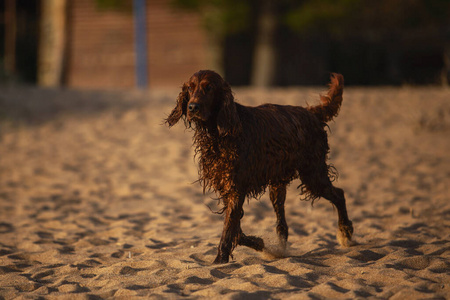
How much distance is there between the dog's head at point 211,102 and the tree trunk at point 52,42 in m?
14.9

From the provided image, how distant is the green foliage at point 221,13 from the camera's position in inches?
653

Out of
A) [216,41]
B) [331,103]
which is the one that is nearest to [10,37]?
[216,41]

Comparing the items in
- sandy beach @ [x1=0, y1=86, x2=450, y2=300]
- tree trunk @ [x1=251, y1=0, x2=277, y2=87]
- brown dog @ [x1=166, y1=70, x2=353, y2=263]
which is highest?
tree trunk @ [x1=251, y1=0, x2=277, y2=87]

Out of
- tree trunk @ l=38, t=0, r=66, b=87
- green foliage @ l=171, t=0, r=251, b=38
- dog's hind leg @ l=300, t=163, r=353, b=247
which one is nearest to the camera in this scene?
dog's hind leg @ l=300, t=163, r=353, b=247

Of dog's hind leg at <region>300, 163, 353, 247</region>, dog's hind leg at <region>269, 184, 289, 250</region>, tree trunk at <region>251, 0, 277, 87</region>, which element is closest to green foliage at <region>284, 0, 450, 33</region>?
tree trunk at <region>251, 0, 277, 87</region>

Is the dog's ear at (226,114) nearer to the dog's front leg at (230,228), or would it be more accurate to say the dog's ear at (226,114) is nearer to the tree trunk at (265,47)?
the dog's front leg at (230,228)

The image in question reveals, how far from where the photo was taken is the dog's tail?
17.0 feet

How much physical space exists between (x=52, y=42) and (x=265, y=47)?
7.53 metres

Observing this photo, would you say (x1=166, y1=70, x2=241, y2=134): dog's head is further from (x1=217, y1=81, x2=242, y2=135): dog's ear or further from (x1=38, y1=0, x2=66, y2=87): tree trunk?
(x1=38, y1=0, x2=66, y2=87): tree trunk

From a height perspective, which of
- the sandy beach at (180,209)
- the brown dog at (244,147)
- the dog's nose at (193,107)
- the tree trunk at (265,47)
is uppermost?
the tree trunk at (265,47)

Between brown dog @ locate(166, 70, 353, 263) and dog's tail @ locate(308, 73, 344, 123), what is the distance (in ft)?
0.68

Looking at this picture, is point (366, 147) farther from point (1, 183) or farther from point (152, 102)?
point (1, 183)

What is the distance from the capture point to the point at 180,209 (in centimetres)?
737

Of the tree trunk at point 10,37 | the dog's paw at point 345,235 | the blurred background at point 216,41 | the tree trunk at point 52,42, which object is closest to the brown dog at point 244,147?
the dog's paw at point 345,235
